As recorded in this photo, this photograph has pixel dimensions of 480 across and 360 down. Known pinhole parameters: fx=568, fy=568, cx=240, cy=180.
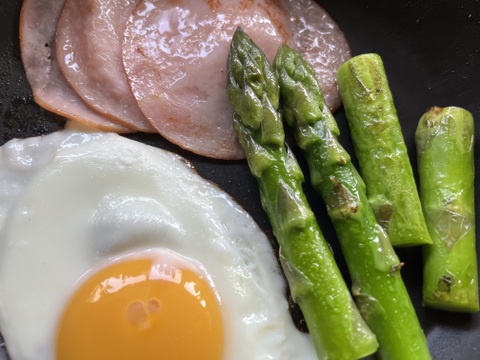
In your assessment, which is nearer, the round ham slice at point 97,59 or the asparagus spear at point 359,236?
the asparagus spear at point 359,236

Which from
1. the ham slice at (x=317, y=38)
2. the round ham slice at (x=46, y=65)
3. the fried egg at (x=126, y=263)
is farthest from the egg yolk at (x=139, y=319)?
the ham slice at (x=317, y=38)

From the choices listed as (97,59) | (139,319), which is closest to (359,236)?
(139,319)

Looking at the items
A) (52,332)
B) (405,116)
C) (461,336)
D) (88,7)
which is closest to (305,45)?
(405,116)

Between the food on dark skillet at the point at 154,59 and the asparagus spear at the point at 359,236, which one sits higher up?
the food on dark skillet at the point at 154,59

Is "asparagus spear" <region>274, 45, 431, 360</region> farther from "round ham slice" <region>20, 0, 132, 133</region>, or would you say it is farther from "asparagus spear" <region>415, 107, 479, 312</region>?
"round ham slice" <region>20, 0, 132, 133</region>

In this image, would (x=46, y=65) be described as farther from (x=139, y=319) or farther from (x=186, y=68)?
(x=139, y=319)

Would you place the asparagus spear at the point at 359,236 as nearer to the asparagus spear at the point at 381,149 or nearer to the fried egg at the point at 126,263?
the asparagus spear at the point at 381,149
